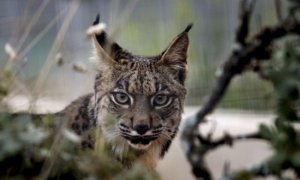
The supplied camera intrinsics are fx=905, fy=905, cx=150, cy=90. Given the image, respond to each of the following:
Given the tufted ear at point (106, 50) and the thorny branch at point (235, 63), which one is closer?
the thorny branch at point (235, 63)

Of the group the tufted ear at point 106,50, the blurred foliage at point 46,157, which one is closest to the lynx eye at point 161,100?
the tufted ear at point 106,50

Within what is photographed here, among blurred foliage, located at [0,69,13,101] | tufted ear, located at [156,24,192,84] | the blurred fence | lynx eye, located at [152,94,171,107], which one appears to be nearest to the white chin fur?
lynx eye, located at [152,94,171,107]

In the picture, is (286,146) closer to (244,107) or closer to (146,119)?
(146,119)

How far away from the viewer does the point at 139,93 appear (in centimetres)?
379

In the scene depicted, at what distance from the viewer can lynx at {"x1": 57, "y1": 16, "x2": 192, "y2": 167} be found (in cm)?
372

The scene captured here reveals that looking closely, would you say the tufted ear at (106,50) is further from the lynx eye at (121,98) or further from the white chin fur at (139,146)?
the white chin fur at (139,146)

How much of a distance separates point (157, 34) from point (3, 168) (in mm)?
4951

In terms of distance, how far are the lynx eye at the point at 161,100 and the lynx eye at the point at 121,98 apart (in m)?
0.11

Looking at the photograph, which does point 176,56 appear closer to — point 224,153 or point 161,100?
point 161,100

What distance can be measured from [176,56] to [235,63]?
1523 mm

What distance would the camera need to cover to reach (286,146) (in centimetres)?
233

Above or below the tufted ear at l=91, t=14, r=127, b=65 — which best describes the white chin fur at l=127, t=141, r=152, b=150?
below

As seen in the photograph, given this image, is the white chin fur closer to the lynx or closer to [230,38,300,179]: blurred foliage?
the lynx

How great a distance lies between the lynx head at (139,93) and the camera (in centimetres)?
372
